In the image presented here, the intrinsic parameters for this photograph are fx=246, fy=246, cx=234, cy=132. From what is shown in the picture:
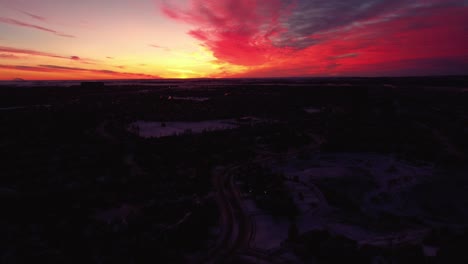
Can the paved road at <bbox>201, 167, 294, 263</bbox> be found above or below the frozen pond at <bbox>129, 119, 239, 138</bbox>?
below

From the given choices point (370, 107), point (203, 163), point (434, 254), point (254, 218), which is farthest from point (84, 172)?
point (370, 107)

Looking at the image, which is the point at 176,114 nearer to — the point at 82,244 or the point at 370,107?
the point at 82,244

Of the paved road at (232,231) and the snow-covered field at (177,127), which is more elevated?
the snow-covered field at (177,127)

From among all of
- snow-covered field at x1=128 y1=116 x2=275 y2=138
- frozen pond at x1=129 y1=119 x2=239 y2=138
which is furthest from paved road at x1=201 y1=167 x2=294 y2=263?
frozen pond at x1=129 y1=119 x2=239 y2=138

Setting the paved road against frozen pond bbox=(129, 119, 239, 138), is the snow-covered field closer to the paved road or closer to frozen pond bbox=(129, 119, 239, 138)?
frozen pond bbox=(129, 119, 239, 138)

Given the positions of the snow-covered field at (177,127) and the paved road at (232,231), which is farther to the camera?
the snow-covered field at (177,127)

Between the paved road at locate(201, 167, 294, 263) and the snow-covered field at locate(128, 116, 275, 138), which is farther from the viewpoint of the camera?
the snow-covered field at locate(128, 116, 275, 138)

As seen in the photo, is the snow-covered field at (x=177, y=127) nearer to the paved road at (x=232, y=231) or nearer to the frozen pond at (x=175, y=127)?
the frozen pond at (x=175, y=127)

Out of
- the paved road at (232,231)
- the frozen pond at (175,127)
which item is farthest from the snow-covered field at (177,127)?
the paved road at (232,231)
